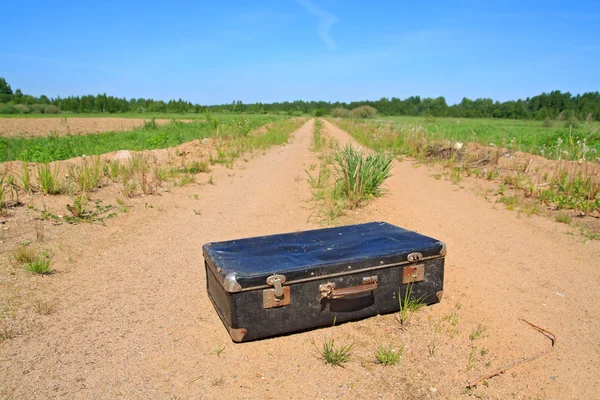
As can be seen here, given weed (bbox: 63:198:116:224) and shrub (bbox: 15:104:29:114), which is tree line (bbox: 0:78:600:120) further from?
weed (bbox: 63:198:116:224)

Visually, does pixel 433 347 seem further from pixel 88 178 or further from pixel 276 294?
pixel 88 178

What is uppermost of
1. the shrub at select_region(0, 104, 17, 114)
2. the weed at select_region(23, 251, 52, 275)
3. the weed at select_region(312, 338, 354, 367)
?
the shrub at select_region(0, 104, 17, 114)

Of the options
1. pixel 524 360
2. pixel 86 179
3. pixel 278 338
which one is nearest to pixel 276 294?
pixel 278 338

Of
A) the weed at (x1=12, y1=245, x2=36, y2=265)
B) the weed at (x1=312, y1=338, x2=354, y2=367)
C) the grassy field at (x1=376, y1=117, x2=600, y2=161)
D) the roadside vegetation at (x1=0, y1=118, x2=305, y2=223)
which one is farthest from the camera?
the grassy field at (x1=376, y1=117, x2=600, y2=161)

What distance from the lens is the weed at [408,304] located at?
314 centimetres

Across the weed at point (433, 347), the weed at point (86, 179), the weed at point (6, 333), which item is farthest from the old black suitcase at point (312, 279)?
the weed at point (86, 179)

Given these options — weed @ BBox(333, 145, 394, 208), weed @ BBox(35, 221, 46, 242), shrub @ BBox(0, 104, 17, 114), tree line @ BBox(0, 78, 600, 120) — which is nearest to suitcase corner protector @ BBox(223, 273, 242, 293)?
Result: weed @ BBox(35, 221, 46, 242)

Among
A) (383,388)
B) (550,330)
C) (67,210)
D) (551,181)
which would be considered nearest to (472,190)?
(551,181)

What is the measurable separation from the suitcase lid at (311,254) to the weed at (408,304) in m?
0.28

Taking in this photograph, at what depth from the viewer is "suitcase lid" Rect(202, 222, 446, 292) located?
2773 mm

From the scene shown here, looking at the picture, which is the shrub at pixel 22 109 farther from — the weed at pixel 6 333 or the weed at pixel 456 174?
the weed at pixel 6 333

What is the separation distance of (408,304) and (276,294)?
3.81 ft

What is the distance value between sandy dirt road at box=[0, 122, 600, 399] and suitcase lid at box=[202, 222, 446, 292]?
19.2 inches

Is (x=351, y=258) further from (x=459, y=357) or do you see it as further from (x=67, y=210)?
(x=67, y=210)
